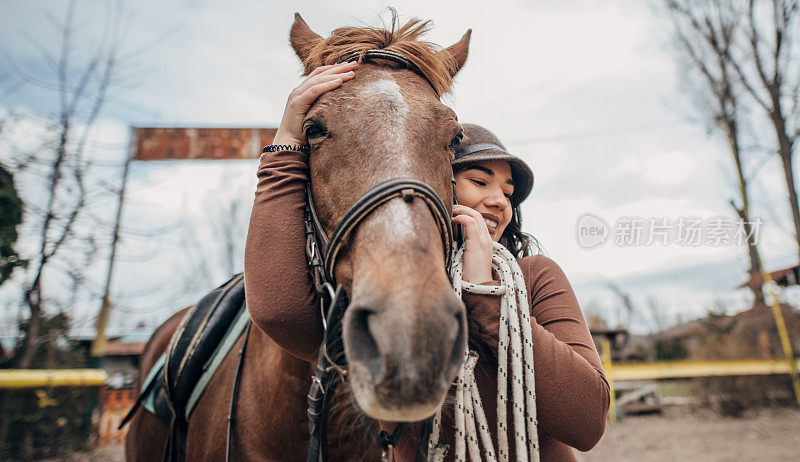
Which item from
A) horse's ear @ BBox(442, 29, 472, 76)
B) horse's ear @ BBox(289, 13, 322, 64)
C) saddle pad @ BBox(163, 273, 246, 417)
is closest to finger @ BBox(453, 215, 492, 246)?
horse's ear @ BBox(442, 29, 472, 76)

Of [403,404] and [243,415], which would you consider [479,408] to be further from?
[243,415]

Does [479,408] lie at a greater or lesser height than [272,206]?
lesser

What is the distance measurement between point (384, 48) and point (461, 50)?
1.94 feet

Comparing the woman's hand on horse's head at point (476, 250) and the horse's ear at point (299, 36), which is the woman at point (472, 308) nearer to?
the woman's hand on horse's head at point (476, 250)

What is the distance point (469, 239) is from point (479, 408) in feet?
1.71

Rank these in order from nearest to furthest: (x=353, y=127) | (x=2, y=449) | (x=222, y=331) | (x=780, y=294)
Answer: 1. (x=353, y=127)
2. (x=222, y=331)
3. (x=2, y=449)
4. (x=780, y=294)

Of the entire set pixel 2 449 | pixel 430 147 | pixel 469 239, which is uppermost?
pixel 430 147

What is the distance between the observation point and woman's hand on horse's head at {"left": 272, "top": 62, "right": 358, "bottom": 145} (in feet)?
4.83

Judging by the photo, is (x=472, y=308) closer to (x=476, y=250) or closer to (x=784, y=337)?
(x=476, y=250)

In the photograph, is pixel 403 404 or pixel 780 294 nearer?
pixel 403 404

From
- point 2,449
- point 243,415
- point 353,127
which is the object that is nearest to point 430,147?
point 353,127

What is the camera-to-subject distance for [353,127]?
1352 mm

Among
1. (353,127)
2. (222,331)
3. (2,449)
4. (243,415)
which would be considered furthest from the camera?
(2,449)

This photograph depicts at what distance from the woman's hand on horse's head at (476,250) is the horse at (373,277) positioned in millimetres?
111
